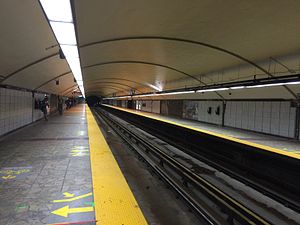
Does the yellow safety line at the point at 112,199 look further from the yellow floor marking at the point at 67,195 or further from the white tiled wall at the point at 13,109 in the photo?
the white tiled wall at the point at 13,109

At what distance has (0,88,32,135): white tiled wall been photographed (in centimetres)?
913

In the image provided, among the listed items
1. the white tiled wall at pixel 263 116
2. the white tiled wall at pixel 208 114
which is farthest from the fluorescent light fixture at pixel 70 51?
the white tiled wall at pixel 208 114

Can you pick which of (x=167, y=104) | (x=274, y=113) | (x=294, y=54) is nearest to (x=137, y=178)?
(x=294, y=54)

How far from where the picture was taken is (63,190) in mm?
3990

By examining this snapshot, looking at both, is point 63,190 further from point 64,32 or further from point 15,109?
point 15,109

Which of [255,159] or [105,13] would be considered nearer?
[105,13]

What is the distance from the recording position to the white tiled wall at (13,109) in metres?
→ 9.13

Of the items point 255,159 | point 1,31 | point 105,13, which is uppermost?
point 105,13

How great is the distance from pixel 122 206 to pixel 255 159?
19.0 feet

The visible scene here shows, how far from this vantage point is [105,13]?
5.34 meters

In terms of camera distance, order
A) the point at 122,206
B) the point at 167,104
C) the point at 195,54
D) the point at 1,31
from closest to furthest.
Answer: the point at 122,206 < the point at 1,31 < the point at 195,54 < the point at 167,104

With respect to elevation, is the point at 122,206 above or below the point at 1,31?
below

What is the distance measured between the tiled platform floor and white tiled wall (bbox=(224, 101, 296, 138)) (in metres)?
9.12

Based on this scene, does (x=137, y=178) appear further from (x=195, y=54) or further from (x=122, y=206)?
(x=195, y=54)
